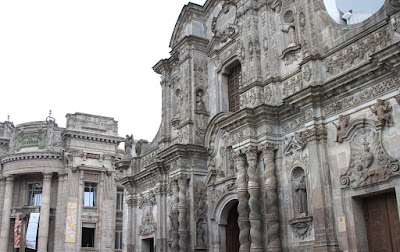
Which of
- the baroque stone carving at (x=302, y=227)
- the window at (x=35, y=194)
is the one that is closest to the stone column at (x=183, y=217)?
the baroque stone carving at (x=302, y=227)

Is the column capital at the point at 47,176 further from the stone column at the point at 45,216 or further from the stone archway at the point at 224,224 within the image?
the stone archway at the point at 224,224

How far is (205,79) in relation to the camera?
1897 cm

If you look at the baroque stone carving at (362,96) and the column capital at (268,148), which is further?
the column capital at (268,148)

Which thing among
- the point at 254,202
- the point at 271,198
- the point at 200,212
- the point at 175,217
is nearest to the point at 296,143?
the point at 271,198

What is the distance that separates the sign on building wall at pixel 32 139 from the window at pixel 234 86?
21.0m

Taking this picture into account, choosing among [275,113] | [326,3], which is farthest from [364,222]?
[326,3]

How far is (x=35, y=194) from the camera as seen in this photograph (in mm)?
34938

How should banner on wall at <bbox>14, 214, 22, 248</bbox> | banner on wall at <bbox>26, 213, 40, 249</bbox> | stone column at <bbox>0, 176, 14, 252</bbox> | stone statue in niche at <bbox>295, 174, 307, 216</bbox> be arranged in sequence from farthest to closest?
stone column at <bbox>0, 176, 14, 252</bbox> → banner on wall at <bbox>14, 214, 22, 248</bbox> → banner on wall at <bbox>26, 213, 40, 249</bbox> → stone statue in niche at <bbox>295, 174, 307, 216</bbox>

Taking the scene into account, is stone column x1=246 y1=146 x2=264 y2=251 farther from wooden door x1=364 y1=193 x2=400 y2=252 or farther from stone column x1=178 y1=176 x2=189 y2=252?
stone column x1=178 y1=176 x2=189 y2=252

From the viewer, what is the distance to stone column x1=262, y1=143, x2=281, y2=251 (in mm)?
12906

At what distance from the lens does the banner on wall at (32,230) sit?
31.8 m

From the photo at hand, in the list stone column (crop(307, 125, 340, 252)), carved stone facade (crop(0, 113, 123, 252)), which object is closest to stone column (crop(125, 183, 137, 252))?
stone column (crop(307, 125, 340, 252))

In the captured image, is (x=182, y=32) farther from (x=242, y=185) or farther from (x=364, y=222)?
(x=364, y=222)

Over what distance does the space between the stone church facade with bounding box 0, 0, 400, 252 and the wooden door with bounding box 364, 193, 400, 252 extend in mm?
28
